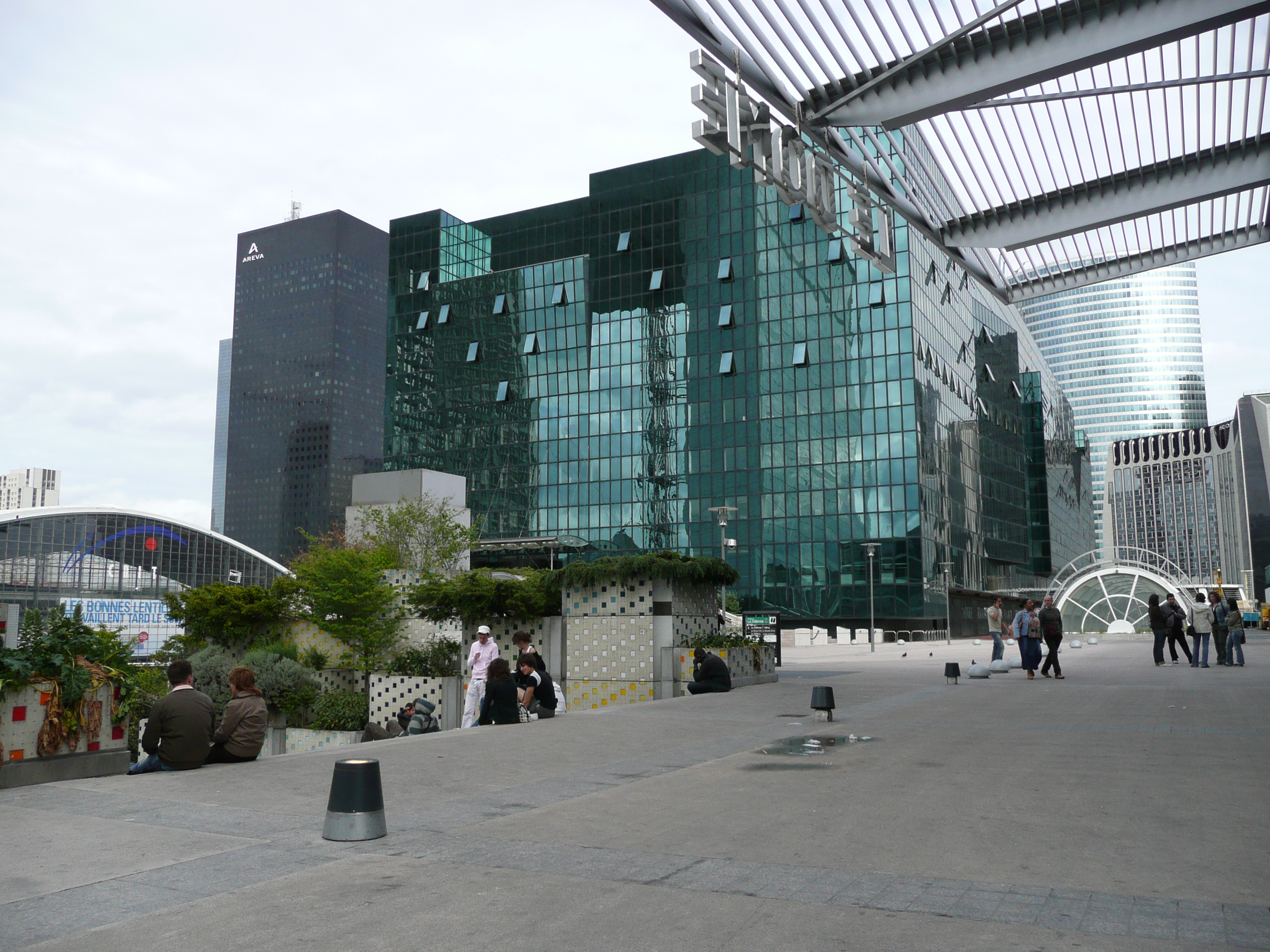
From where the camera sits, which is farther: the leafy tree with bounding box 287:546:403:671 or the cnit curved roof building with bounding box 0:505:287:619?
the cnit curved roof building with bounding box 0:505:287:619

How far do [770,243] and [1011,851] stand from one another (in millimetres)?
78963

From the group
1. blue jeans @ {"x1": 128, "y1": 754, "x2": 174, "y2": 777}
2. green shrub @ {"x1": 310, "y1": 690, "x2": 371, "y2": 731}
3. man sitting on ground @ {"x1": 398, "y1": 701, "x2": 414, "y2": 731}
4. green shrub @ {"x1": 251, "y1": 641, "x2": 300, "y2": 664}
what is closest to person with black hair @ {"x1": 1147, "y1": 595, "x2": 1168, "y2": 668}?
man sitting on ground @ {"x1": 398, "y1": 701, "x2": 414, "y2": 731}

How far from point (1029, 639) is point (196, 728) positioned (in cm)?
2038

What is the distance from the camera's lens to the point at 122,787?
906 centimetres

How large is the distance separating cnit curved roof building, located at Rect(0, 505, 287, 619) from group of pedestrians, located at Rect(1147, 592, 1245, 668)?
62684 millimetres

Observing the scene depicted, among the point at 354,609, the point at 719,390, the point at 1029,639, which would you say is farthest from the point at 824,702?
the point at 719,390

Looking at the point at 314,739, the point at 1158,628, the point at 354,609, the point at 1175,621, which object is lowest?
the point at 314,739

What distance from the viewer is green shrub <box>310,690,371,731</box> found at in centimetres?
2231

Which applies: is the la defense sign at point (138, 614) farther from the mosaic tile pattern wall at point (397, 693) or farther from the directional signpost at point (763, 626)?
the mosaic tile pattern wall at point (397, 693)

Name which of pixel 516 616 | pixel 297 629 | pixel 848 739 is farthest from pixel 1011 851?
pixel 297 629

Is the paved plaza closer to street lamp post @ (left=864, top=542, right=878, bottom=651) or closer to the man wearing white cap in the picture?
the man wearing white cap

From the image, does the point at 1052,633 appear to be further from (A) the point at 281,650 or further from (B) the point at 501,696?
(A) the point at 281,650

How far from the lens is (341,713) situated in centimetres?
2262

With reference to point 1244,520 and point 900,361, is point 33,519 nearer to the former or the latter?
point 900,361
